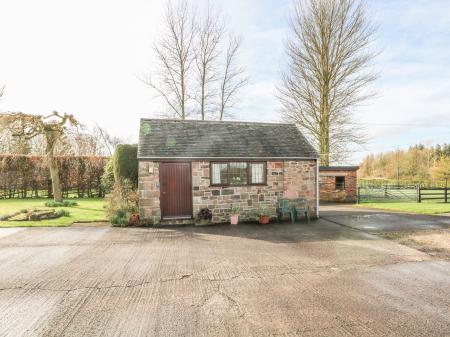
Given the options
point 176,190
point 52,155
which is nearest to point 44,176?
point 52,155

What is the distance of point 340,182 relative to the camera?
61.5 ft

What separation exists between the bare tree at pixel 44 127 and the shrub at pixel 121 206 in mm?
5924

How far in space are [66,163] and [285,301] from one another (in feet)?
63.3

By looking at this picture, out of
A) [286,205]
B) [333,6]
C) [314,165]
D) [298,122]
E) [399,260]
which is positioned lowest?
[399,260]

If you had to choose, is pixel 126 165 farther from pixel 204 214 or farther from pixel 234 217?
pixel 234 217

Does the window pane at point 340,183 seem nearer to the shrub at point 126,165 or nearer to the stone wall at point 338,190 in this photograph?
the stone wall at point 338,190

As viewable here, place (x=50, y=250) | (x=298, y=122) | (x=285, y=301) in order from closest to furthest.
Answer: (x=285, y=301), (x=50, y=250), (x=298, y=122)

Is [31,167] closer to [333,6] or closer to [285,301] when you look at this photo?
[285,301]

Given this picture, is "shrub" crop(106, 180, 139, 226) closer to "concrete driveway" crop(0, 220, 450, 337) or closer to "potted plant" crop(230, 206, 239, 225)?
"concrete driveway" crop(0, 220, 450, 337)

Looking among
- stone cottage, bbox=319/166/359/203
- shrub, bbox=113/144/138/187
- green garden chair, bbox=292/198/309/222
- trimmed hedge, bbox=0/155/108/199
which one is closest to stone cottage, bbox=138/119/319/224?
green garden chair, bbox=292/198/309/222

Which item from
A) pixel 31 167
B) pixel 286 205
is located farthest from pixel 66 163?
pixel 286 205

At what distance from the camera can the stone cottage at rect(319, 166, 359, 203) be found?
1847 centimetres

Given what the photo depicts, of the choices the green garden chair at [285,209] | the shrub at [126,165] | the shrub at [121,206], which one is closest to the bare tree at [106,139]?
the shrub at [126,165]

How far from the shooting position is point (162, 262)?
6.00 m
